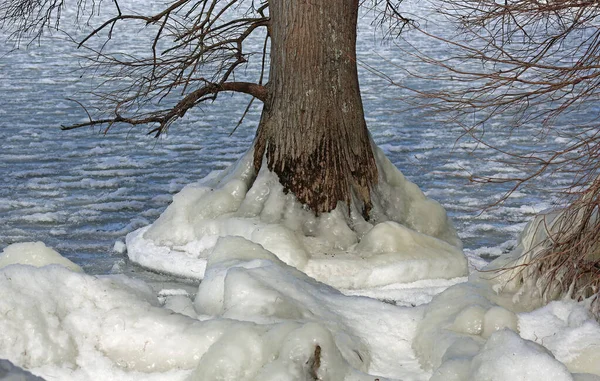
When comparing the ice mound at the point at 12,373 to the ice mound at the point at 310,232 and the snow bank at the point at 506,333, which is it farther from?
the ice mound at the point at 310,232

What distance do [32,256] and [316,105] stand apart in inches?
111

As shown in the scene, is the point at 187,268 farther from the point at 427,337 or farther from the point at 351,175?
the point at 427,337

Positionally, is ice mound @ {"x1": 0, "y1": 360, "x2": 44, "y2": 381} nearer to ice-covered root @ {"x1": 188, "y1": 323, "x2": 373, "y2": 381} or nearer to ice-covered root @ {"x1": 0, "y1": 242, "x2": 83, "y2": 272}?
ice-covered root @ {"x1": 188, "y1": 323, "x2": 373, "y2": 381}

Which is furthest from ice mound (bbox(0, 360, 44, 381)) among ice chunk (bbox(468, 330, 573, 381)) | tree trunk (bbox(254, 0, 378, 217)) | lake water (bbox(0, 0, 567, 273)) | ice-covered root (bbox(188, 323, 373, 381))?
tree trunk (bbox(254, 0, 378, 217))

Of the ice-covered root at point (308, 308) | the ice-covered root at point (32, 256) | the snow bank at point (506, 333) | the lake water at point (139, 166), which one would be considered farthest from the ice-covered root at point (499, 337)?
the ice-covered root at point (32, 256)

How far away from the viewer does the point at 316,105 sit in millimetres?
7000

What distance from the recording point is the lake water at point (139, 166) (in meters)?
7.57

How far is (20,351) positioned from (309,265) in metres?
2.90

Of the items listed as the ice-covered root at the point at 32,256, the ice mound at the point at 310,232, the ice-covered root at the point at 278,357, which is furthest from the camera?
the ice mound at the point at 310,232

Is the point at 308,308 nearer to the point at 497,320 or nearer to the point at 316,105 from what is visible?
the point at 497,320

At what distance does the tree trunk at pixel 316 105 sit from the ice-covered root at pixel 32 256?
96.0 inches

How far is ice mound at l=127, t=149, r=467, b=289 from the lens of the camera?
21.7ft

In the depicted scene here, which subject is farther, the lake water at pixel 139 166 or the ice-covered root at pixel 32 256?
the lake water at pixel 139 166

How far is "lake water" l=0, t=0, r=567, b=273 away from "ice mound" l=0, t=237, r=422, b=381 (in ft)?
5.54
